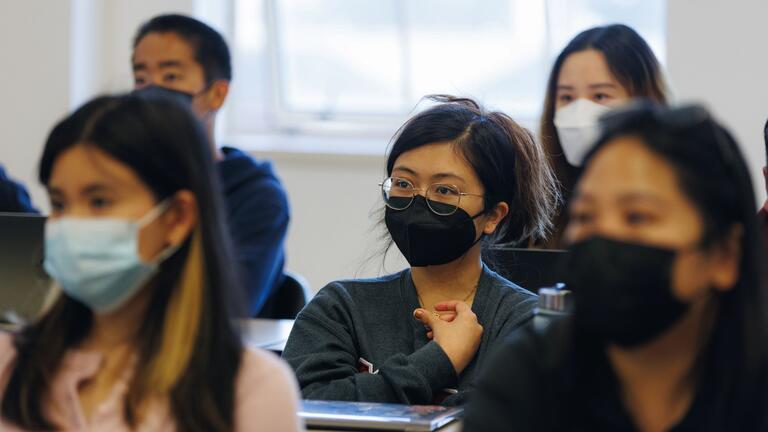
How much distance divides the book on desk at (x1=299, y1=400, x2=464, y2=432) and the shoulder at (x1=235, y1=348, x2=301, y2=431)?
30 cm

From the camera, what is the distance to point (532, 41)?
194 inches

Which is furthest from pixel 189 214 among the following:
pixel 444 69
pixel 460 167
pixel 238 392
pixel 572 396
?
pixel 444 69

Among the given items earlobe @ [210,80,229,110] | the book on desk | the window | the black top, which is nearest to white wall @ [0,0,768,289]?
the window

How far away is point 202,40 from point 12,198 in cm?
84

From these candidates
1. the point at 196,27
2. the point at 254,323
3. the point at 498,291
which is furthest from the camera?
the point at 196,27

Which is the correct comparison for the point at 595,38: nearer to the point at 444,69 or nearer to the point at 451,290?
the point at 451,290

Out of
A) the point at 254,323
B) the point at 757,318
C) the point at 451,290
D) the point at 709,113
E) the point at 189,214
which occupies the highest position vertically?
the point at 709,113

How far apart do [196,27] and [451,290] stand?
4.99 ft

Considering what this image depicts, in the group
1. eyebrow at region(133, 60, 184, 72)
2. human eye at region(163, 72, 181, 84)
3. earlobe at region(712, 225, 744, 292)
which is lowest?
earlobe at region(712, 225, 744, 292)

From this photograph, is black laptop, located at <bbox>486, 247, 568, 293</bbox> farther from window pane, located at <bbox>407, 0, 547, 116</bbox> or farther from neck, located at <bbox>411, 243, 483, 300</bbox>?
window pane, located at <bbox>407, 0, 547, 116</bbox>

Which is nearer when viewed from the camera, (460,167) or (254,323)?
(460,167)

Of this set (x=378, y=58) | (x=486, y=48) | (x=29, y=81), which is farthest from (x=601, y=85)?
(x=29, y=81)

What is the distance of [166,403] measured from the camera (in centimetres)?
148

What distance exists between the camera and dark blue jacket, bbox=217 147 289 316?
3.25 metres
